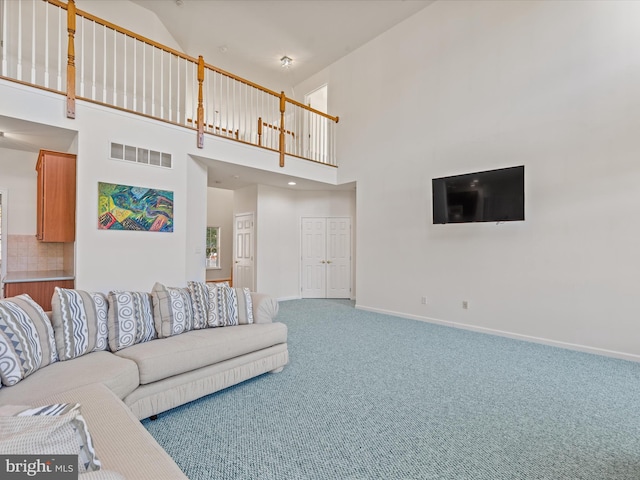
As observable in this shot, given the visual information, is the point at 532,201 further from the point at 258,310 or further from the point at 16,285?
the point at 16,285

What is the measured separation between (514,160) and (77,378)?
5.18 meters

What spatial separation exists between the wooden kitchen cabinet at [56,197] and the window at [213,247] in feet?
18.9

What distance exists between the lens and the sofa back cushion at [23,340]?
69.7 inches

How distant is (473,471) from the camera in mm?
1713

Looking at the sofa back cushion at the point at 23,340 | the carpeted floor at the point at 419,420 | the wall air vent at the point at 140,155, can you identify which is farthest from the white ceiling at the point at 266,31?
the carpeted floor at the point at 419,420

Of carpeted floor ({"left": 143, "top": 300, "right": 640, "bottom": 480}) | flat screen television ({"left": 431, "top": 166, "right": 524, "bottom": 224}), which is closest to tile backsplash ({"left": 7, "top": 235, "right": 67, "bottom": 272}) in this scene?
carpeted floor ({"left": 143, "top": 300, "right": 640, "bottom": 480})

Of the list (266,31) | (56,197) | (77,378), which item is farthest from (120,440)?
(266,31)

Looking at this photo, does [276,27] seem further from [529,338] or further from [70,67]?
[529,338]

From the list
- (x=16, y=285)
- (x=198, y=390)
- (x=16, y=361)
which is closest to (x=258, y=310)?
(x=198, y=390)

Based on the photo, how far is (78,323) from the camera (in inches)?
89.4

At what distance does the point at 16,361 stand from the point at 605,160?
562 cm

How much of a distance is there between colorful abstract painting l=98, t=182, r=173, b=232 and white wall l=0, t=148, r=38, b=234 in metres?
1.78

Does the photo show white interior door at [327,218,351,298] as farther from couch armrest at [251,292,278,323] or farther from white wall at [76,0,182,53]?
white wall at [76,0,182,53]

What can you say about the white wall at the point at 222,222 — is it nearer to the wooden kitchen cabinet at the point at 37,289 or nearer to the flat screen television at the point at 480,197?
the wooden kitchen cabinet at the point at 37,289
